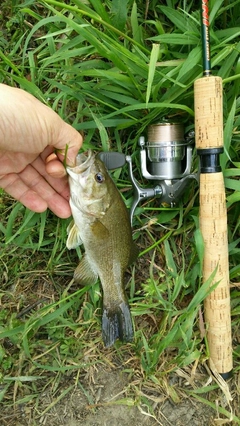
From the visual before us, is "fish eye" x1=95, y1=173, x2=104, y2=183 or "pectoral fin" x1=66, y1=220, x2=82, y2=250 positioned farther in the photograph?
"pectoral fin" x1=66, y1=220, x2=82, y2=250

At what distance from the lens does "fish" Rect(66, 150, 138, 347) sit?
2.15 meters

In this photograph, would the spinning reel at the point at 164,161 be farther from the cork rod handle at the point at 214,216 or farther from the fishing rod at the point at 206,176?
the cork rod handle at the point at 214,216

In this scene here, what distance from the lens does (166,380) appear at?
246cm

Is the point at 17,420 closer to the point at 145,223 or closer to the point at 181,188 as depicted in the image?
the point at 145,223

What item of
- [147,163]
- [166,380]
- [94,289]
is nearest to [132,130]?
[147,163]

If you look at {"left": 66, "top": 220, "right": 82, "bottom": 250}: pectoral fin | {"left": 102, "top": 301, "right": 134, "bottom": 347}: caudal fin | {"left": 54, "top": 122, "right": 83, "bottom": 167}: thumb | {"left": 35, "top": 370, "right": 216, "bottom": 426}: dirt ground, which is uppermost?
{"left": 54, "top": 122, "right": 83, "bottom": 167}: thumb

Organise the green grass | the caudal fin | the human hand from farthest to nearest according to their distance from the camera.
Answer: the caudal fin, the green grass, the human hand

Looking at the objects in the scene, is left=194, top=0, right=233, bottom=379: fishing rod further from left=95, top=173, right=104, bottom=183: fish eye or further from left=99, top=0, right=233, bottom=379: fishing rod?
left=95, top=173, right=104, bottom=183: fish eye

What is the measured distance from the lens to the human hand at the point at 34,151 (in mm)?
1980

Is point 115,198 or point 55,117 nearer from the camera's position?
point 55,117

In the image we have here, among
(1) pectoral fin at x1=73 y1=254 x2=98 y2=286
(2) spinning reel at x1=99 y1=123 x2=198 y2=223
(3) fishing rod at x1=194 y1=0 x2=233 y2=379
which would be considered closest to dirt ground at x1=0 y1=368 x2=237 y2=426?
(3) fishing rod at x1=194 y1=0 x2=233 y2=379

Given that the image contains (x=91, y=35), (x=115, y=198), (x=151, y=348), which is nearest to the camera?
(x=91, y=35)

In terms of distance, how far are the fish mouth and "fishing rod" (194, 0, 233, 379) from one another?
23.0 inches

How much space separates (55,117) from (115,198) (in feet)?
1.80
